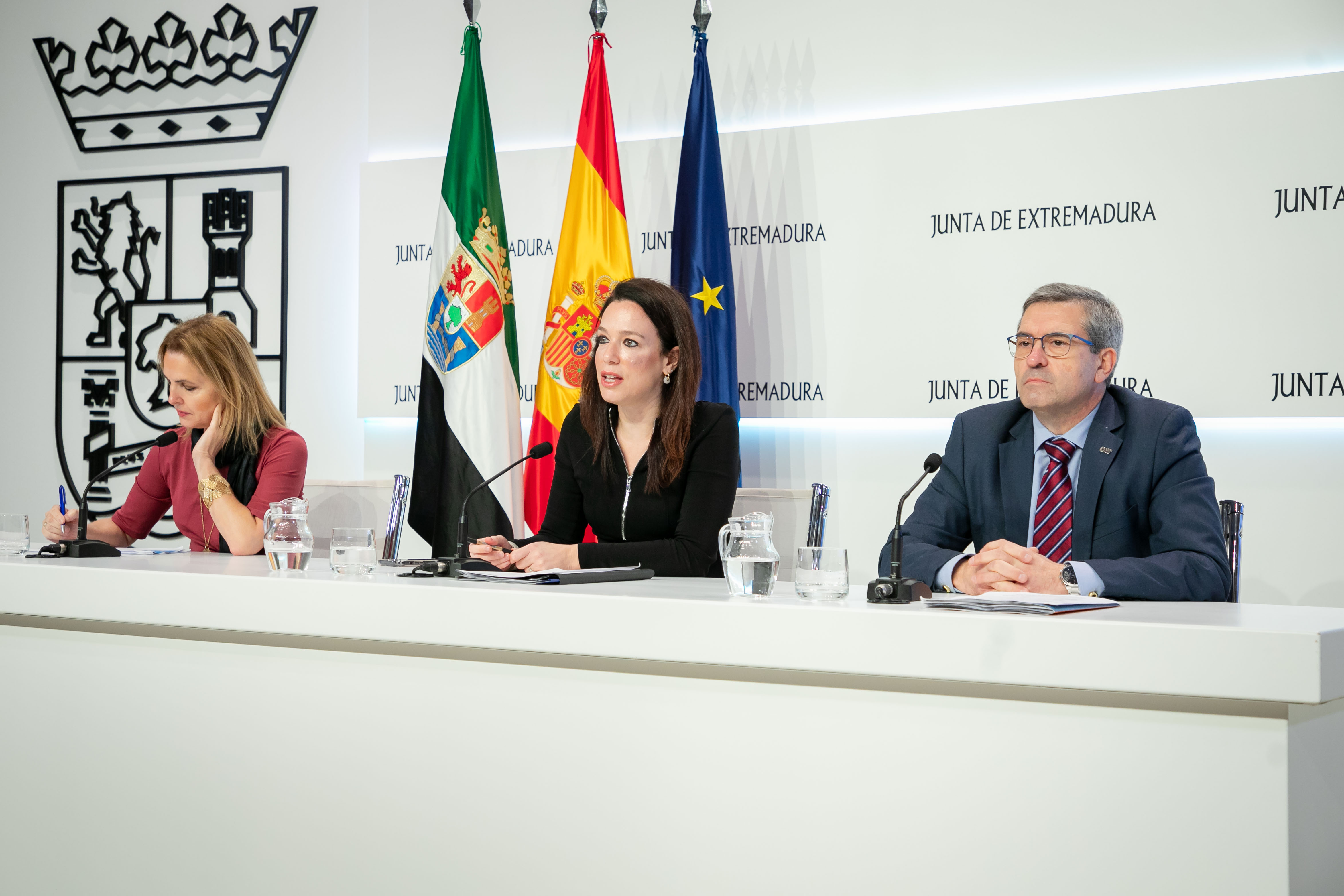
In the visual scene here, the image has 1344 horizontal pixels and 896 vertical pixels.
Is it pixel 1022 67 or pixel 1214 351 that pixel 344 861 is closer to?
pixel 1214 351

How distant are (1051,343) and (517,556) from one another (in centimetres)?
122

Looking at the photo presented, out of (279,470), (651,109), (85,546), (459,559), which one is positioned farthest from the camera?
(651,109)

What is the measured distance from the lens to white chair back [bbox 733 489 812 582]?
3.28 metres

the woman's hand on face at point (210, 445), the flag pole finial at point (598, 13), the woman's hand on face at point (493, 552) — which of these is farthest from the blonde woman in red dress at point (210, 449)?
the flag pole finial at point (598, 13)

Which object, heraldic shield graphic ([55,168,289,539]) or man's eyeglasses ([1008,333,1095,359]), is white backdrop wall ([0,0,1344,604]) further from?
man's eyeglasses ([1008,333,1095,359])

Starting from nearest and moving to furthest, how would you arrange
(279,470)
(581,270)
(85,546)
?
(85,546), (279,470), (581,270)

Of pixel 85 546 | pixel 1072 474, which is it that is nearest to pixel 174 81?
pixel 85 546

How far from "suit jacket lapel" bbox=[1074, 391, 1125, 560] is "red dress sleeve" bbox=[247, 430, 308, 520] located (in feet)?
6.45

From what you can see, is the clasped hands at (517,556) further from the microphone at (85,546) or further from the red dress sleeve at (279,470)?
the red dress sleeve at (279,470)

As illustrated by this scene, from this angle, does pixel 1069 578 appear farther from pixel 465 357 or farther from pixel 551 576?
pixel 465 357

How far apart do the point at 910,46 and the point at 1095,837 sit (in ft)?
10.0

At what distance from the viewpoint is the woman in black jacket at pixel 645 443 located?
2.67m

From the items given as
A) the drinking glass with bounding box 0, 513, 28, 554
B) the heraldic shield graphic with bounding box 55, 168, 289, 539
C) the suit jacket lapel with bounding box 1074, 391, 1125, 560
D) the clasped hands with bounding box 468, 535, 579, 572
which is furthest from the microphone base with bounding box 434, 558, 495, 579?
the heraldic shield graphic with bounding box 55, 168, 289, 539

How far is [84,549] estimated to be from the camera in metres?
2.28
